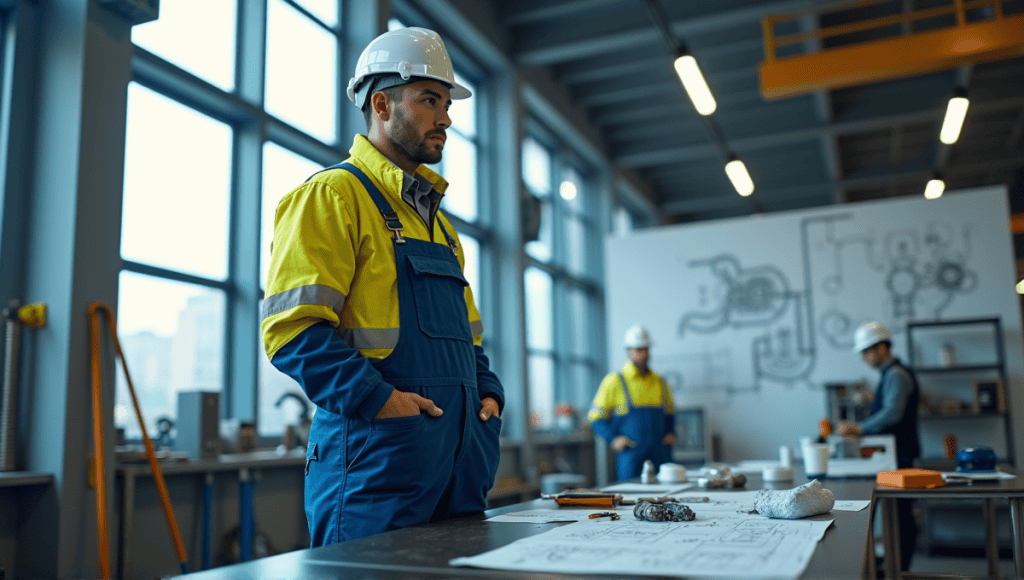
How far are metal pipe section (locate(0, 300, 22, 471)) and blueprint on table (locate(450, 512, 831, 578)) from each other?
104 inches

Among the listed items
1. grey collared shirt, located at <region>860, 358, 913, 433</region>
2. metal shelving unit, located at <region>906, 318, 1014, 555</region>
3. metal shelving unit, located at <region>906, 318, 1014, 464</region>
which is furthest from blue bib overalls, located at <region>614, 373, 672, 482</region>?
metal shelving unit, located at <region>906, 318, 1014, 464</region>

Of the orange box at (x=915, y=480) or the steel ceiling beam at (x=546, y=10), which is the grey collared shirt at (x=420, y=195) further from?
the steel ceiling beam at (x=546, y=10)

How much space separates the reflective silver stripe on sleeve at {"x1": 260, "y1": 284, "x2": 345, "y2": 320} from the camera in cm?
151

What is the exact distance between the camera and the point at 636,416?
19.3 ft

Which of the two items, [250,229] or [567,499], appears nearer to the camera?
[567,499]

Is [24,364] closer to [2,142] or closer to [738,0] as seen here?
[2,142]

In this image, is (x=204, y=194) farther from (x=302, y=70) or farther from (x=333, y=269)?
(x=333, y=269)

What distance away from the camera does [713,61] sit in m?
8.48

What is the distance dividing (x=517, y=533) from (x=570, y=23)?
22.4ft

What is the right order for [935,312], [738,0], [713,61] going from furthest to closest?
A: [713,61] < [738,0] < [935,312]

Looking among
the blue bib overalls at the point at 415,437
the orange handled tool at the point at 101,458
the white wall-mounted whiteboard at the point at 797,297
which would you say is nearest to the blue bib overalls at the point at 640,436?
the white wall-mounted whiteboard at the point at 797,297

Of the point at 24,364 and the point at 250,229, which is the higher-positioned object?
the point at 250,229

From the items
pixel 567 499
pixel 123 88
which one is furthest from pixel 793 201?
pixel 567 499

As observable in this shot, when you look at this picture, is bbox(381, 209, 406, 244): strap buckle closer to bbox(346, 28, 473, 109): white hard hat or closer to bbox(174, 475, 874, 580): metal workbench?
bbox(346, 28, 473, 109): white hard hat
